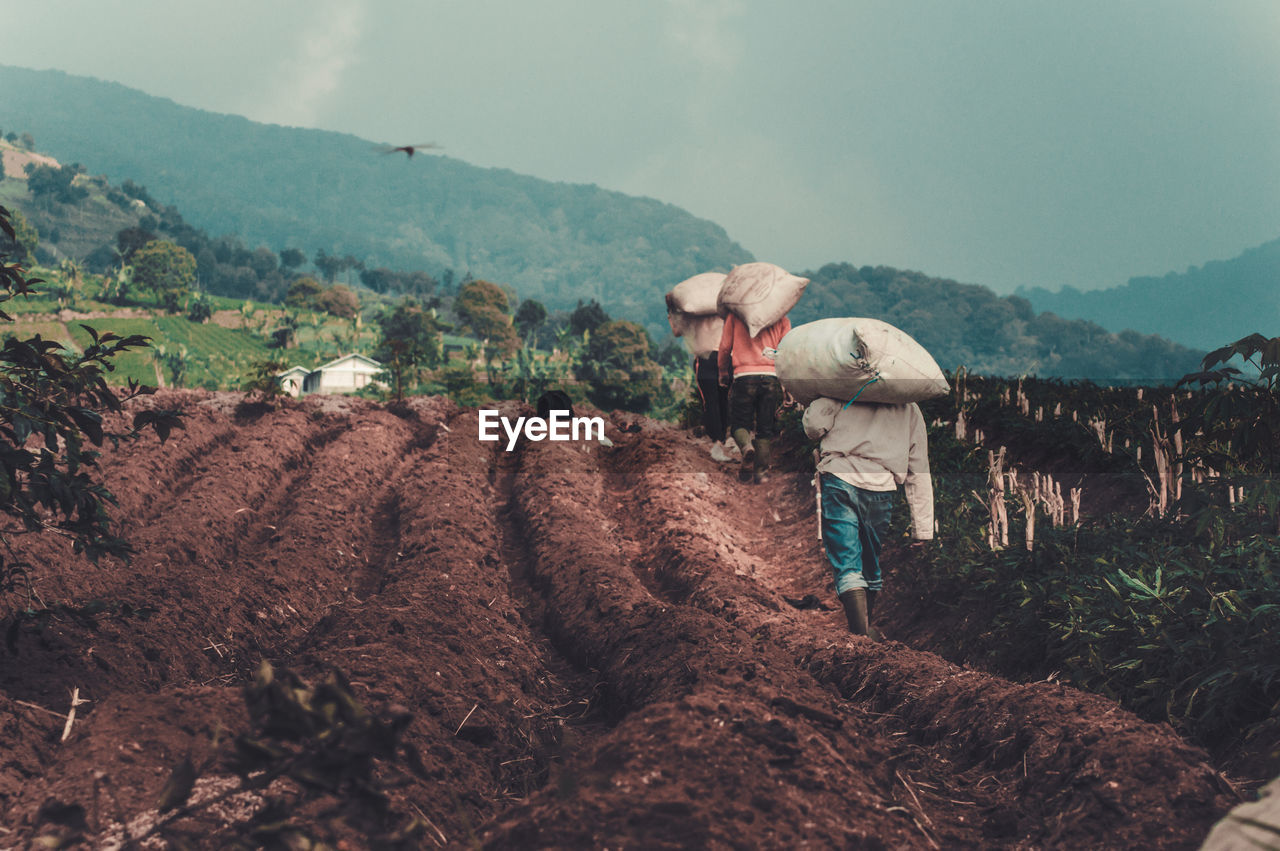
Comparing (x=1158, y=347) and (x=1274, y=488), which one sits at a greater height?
(x=1158, y=347)

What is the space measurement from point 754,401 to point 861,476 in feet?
13.6

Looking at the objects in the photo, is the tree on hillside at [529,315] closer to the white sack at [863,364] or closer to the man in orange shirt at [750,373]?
the man in orange shirt at [750,373]

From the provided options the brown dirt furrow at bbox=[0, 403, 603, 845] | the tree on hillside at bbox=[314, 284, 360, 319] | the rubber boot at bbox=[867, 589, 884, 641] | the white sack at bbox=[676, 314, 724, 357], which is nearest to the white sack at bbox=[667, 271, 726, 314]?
the white sack at bbox=[676, 314, 724, 357]

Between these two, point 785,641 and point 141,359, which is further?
point 141,359

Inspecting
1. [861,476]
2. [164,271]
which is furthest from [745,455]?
[164,271]

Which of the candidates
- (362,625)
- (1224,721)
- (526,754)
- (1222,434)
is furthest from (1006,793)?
(1222,434)

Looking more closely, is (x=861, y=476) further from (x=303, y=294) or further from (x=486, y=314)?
(x=303, y=294)

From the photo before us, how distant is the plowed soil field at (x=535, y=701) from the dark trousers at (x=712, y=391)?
1779 mm

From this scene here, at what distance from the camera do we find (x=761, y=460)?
10383mm

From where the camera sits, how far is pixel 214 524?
799cm

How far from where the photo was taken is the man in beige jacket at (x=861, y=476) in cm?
535

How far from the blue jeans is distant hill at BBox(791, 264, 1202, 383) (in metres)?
134

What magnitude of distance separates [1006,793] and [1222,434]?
554 centimetres

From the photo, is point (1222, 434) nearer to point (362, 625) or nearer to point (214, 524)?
point (362, 625)
